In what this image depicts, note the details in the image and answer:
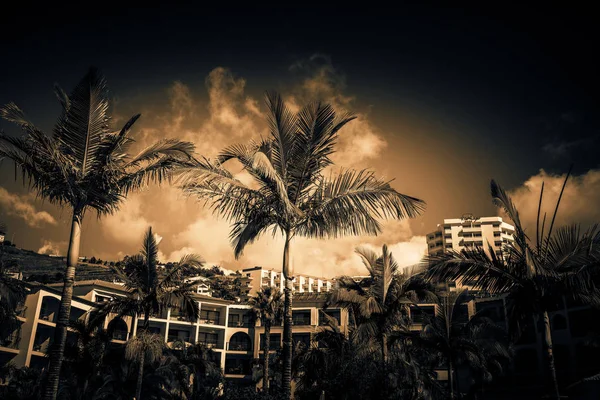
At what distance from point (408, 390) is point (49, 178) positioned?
13.2 meters

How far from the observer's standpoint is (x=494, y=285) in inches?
511

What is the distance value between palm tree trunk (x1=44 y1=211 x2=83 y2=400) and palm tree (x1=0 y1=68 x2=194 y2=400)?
0.03 metres

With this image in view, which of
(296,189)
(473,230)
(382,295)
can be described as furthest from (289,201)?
(473,230)

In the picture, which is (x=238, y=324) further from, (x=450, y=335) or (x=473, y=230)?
(x=473, y=230)

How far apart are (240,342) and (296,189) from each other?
60262 mm

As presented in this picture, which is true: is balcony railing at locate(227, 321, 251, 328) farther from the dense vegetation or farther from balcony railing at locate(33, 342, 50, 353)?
the dense vegetation

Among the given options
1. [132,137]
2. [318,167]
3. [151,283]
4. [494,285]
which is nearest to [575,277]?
[494,285]

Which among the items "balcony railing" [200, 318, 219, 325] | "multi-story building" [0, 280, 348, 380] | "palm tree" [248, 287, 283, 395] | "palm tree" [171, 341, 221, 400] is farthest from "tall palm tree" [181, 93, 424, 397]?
"balcony railing" [200, 318, 219, 325]

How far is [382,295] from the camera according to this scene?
23.1m

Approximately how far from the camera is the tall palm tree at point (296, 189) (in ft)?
43.3

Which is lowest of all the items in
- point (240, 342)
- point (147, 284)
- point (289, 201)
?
point (240, 342)

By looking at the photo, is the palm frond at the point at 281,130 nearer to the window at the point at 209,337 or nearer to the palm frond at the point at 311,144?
the palm frond at the point at 311,144

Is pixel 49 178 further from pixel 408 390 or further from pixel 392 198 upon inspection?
pixel 408 390

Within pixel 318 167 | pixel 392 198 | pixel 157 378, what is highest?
pixel 318 167
